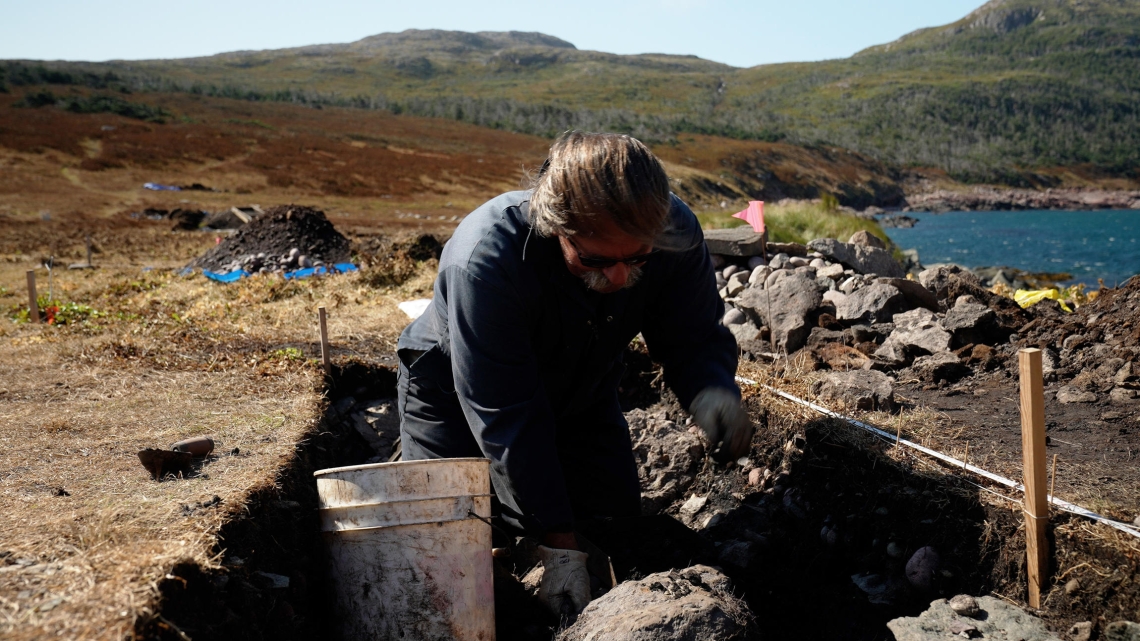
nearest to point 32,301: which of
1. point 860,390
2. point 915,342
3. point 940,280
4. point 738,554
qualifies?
point 738,554

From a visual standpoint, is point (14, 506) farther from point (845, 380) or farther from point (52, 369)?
point (845, 380)

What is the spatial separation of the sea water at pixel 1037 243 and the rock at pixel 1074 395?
41.3 feet

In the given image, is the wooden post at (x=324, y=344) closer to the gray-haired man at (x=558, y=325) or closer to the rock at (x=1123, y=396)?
the gray-haired man at (x=558, y=325)

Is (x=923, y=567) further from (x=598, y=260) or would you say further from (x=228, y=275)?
(x=228, y=275)

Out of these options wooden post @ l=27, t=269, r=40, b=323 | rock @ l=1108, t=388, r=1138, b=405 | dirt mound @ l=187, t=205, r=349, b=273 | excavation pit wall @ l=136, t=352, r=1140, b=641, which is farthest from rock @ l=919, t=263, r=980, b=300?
dirt mound @ l=187, t=205, r=349, b=273

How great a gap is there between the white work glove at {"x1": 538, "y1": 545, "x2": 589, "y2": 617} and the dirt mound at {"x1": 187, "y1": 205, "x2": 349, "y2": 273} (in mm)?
7827

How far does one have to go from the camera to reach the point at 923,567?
2.70 meters

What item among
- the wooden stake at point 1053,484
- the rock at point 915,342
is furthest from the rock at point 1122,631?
the rock at point 915,342

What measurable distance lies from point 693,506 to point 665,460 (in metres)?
0.33

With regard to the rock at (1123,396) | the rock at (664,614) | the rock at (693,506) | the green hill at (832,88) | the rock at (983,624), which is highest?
the green hill at (832,88)

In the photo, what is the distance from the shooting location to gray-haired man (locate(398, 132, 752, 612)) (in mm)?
2215

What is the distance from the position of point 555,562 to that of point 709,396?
0.72m

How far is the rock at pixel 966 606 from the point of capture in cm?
247

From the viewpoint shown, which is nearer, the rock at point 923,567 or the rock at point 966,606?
the rock at point 966,606
